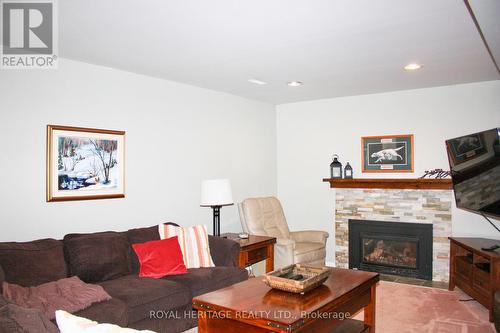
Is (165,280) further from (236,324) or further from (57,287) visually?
(236,324)

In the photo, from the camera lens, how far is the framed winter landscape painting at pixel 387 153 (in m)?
5.25

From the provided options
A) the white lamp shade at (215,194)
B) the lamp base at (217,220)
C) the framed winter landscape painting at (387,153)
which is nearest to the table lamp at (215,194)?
the white lamp shade at (215,194)

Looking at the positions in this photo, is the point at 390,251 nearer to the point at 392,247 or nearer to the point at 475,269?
the point at 392,247

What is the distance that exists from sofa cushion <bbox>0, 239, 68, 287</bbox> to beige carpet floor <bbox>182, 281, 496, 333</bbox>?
1.30m

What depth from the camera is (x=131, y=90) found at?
4195 millimetres

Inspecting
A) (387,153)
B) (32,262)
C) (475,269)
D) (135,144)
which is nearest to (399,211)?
(387,153)

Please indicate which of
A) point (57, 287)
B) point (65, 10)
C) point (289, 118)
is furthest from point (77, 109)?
point (289, 118)

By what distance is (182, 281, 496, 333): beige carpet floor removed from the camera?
3447 mm

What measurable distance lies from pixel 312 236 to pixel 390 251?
1074mm

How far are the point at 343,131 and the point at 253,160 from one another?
1.40 meters

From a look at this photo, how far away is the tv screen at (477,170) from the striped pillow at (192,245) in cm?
281

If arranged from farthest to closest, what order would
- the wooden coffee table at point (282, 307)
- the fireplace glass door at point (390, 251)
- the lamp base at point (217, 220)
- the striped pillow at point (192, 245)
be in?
1. the fireplace glass door at point (390, 251)
2. the lamp base at point (217, 220)
3. the striped pillow at point (192, 245)
4. the wooden coffee table at point (282, 307)

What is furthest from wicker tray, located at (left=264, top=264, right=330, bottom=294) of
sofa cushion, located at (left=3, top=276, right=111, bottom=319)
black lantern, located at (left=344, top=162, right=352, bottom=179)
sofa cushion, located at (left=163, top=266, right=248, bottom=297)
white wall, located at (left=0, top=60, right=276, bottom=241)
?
black lantern, located at (left=344, top=162, right=352, bottom=179)

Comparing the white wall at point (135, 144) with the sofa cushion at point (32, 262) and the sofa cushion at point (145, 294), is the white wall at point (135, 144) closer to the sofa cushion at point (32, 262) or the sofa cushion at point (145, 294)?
the sofa cushion at point (32, 262)
